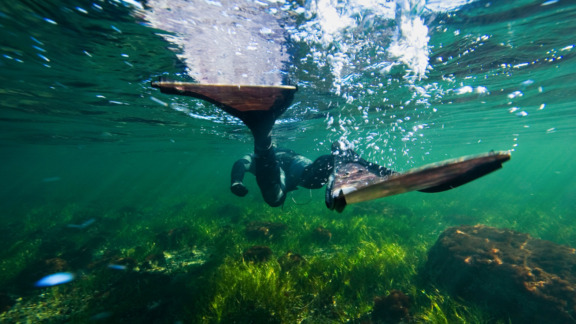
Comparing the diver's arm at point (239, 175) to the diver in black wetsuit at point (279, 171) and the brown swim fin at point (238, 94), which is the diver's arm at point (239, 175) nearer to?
the diver in black wetsuit at point (279, 171)

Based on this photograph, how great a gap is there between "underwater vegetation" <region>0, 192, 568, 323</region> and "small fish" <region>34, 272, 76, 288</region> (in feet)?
0.59

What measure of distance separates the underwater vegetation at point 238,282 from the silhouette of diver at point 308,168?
8.61 feet

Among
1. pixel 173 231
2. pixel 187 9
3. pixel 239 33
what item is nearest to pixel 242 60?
pixel 239 33

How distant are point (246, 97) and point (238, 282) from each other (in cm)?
497

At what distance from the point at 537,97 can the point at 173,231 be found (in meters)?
25.5

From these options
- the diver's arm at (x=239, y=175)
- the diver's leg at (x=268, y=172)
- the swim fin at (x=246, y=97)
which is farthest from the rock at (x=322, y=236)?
the swim fin at (x=246, y=97)

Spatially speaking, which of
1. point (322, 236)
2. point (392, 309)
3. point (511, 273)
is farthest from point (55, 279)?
point (511, 273)

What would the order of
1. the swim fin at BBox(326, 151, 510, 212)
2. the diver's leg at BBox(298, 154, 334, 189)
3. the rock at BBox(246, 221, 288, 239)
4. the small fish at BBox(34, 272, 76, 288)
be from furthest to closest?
1. the rock at BBox(246, 221, 288, 239)
2. the small fish at BBox(34, 272, 76, 288)
3. the diver's leg at BBox(298, 154, 334, 189)
4. the swim fin at BBox(326, 151, 510, 212)

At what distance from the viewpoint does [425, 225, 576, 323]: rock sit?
5871mm

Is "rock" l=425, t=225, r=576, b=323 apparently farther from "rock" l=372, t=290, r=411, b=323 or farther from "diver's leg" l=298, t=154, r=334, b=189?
"diver's leg" l=298, t=154, r=334, b=189

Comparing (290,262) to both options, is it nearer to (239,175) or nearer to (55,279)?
(239,175)

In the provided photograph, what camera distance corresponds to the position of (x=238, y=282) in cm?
622

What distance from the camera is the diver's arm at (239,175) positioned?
5.89m

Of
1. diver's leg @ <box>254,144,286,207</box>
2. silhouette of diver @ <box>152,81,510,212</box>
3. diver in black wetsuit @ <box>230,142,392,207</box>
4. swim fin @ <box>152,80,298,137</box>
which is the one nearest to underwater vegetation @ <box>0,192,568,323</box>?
diver's leg @ <box>254,144,286,207</box>
